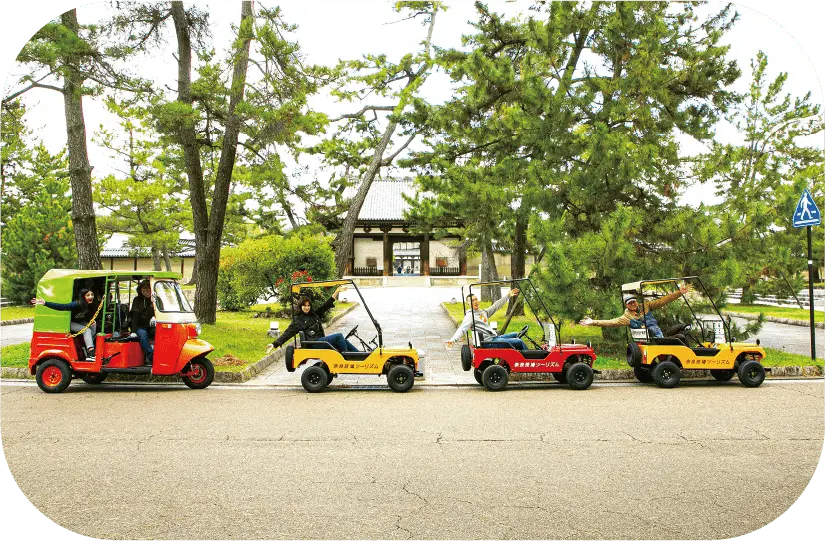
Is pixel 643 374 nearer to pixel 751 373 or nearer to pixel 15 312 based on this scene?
pixel 751 373

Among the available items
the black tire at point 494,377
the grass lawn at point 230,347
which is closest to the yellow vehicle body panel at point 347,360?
the black tire at point 494,377

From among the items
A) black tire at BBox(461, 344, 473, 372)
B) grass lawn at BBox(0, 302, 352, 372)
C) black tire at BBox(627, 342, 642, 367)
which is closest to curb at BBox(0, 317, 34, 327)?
grass lawn at BBox(0, 302, 352, 372)

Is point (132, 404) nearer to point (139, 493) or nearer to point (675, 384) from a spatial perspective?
point (139, 493)

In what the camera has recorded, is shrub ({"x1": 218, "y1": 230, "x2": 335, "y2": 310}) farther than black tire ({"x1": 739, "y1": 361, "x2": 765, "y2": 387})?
Yes

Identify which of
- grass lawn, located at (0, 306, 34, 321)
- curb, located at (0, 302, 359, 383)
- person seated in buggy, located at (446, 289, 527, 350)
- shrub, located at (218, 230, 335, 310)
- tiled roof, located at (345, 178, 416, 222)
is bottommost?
curb, located at (0, 302, 359, 383)

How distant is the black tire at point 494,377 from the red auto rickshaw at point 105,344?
3.64 m

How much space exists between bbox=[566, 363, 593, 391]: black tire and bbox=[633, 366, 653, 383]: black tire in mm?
854

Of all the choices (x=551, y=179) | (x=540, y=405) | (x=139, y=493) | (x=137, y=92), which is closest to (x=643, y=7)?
(x=551, y=179)

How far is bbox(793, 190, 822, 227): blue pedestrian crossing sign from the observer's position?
306 inches

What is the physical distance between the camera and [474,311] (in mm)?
8172

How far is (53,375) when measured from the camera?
7.45 metres

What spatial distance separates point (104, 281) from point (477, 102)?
720 centimetres

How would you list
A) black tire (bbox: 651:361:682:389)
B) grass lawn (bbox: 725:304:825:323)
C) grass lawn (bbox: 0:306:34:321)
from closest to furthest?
black tire (bbox: 651:361:682:389)
grass lawn (bbox: 725:304:825:323)
grass lawn (bbox: 0:306:34:321)

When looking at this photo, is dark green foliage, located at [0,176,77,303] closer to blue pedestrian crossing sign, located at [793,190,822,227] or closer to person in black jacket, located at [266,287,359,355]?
person in black jacket, located at [266,287,359,355]
